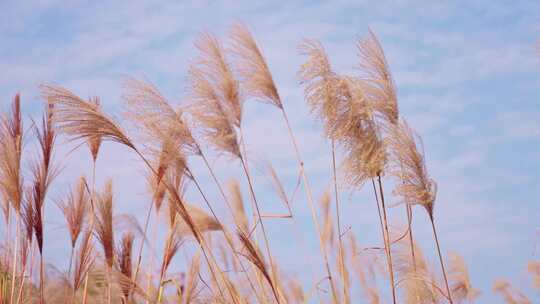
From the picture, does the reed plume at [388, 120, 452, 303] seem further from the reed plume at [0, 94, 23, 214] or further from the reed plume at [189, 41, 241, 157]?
the reed plume at [0, 94, 23, 214]

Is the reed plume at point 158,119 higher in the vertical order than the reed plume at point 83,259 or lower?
higher

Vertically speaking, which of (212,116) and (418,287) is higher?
(212,116)

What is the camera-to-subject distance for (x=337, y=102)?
309 cm

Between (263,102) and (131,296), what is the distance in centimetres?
122

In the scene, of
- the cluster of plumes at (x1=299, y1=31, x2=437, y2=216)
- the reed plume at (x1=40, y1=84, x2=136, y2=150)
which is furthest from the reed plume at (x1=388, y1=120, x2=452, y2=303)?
the reed plume at (x1=40, y1=84, x2=136, y2=150)

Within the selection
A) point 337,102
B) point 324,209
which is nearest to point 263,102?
Result: point 337,102

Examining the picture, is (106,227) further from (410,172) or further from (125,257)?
(410,172)

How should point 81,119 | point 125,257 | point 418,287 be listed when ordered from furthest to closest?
point 125,257 → point 418,287 → point 81,119

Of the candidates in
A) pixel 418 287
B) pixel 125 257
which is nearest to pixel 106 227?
pixel 125 257

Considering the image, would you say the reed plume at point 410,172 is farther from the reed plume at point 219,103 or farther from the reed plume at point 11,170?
the reed plume at point 11,170

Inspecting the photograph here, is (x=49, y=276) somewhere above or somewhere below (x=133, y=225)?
below

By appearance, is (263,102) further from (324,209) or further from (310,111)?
(324,209)

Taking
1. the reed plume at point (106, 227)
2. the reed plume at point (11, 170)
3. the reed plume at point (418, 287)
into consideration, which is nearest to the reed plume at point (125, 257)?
the reed plume at point (106, 227)

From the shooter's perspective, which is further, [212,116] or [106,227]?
[106,227]
